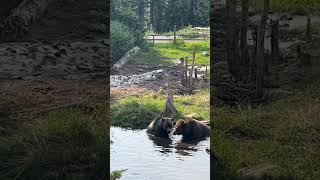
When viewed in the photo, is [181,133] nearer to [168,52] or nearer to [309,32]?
[309,32]

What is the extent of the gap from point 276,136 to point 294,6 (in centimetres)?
149

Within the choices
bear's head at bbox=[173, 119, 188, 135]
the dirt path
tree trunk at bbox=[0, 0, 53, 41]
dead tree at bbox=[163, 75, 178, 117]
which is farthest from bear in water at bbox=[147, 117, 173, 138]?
Answer: tree trunk at bbox=[0, 0, 53, 41]

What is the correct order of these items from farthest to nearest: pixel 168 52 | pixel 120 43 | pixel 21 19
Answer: pixel 168 52 → pixel 120 43 → pixel 21 19

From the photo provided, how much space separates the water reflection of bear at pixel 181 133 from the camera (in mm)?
13523

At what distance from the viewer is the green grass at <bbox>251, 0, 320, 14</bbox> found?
19.9 feet

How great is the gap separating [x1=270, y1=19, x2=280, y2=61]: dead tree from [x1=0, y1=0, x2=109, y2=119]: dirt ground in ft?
6.24

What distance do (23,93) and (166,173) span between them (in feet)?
15.9

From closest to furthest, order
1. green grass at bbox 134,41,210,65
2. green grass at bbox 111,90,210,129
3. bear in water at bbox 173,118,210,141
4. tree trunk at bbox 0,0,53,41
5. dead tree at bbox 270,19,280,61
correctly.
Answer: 1. dead tree at bbox 270,19,280,61
2. tree trunk at bbox 0,0,53,41
3. bear in water at bbox 173,118,210,141
4. green grass at bbox 111,90,210,129
5. green grass at bbox 134,41,210,65

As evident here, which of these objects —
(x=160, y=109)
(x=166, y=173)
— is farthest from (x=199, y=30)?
(x=166, y=173)

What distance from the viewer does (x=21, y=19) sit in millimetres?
6289

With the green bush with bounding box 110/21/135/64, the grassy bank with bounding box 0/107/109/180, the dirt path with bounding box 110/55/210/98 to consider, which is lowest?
the dirt path with bounding box 110/55/210/98

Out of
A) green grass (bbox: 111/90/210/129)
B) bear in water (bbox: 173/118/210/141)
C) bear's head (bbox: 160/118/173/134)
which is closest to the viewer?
bear in water (bbox: 173/118/210/141)

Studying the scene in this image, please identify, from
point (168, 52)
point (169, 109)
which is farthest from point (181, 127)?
point (168, 52)

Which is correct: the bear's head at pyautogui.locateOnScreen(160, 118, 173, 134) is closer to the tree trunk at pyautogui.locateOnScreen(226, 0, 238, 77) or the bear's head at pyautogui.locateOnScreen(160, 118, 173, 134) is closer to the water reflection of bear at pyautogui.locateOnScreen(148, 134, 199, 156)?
the water reflection of bear at pyautogui.locateOnScreen(148, 134, 199, 156)
